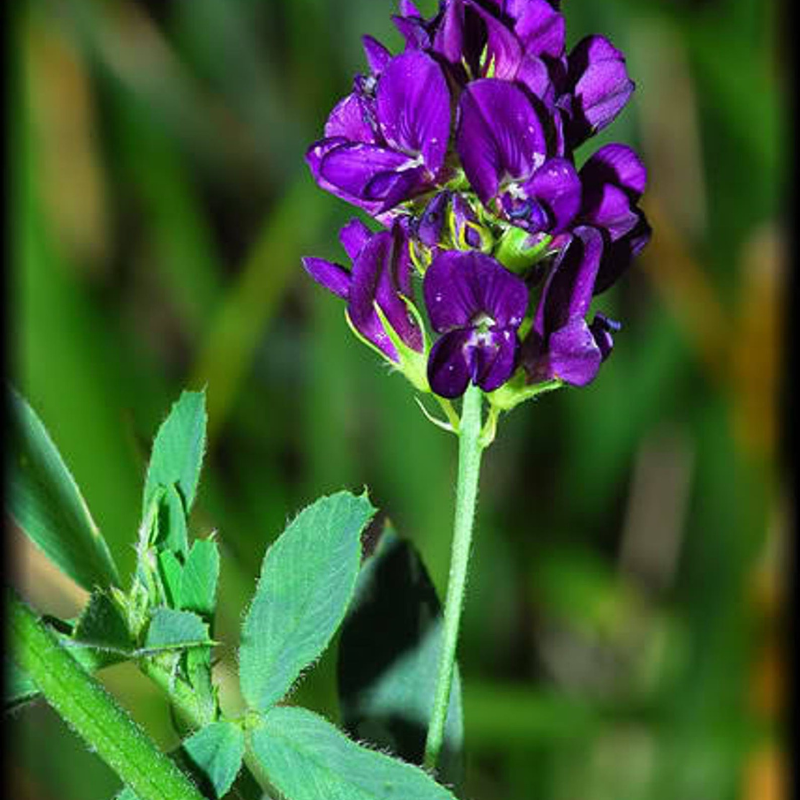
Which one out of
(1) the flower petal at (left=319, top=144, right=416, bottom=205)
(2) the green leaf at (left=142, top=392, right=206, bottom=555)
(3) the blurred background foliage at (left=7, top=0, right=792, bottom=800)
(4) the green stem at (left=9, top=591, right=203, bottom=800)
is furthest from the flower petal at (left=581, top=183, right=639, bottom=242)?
(3) the blurred background foliage at (left=7, top=0, right=792, bottom=800)

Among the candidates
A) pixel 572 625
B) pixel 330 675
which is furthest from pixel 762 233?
pixel 330 675

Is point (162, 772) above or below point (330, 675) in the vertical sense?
above

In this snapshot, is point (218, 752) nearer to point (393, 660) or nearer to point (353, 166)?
point (393, 660)

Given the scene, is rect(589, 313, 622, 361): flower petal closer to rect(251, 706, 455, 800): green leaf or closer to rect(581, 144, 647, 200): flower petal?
rect(581, 144, 647, 200): flower petal

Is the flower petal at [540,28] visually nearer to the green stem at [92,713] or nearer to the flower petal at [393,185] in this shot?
the flower petal at [393,185]

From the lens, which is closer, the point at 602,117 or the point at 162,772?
the point at 162,772

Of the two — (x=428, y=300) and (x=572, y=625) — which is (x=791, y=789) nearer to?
(x=572, y=625)

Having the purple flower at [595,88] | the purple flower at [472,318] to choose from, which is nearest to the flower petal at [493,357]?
the purple flower at [472,318]

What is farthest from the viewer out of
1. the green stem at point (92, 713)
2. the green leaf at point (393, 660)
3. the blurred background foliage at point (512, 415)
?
the blurred background foliage at point (512, 415)
